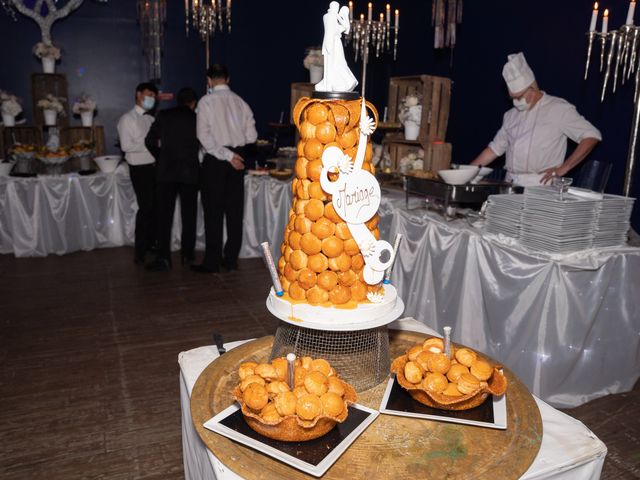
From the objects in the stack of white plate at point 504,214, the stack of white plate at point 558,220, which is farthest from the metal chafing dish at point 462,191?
the stack of white plate at point 558,220

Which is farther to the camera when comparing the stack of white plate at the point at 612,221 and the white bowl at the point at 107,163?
the white bowl at the point at 107,163

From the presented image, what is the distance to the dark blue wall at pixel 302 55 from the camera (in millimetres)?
3449

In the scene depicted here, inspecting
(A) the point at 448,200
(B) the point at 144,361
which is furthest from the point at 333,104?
(B) the point at 144,361

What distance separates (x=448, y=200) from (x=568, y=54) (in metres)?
1.60

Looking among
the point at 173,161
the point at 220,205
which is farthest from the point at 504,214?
the point at 173,161

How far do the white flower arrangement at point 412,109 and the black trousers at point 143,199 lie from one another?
2200mm

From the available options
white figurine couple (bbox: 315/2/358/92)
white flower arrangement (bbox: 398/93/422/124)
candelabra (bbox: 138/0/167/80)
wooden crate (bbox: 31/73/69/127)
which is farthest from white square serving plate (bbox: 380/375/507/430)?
wooden crate (bbox: 31/73/69/127)

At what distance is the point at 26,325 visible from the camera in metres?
3.26

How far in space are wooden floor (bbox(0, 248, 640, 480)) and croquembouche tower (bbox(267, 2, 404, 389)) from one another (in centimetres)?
112

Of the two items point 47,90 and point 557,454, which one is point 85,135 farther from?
point 557,454

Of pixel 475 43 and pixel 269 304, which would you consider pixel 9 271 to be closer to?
pixel 269 304

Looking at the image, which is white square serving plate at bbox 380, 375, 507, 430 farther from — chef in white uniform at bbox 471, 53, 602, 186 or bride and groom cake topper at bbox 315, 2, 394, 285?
chef in white uniform at bbox 471, 53, 602, 186

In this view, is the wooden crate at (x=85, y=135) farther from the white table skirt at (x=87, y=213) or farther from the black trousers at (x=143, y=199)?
the black trousers at (x=143, y=199)

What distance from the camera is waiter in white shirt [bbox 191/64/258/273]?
409 cm
